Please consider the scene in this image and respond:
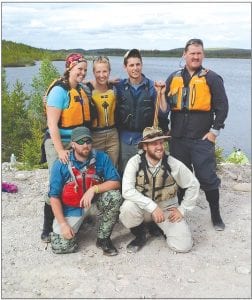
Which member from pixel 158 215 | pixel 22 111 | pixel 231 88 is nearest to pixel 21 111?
pixel 22 111

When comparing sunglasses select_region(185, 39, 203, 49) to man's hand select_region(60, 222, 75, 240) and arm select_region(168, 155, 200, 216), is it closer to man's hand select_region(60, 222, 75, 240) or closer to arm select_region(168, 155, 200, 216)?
arm select_region(168, 155, 200, 216)

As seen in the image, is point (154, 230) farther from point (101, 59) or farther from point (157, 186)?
point (101, 59)

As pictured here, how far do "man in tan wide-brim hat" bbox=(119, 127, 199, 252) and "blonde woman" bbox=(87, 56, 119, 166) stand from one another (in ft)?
1.56

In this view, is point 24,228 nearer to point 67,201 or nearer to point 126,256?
point 67,201

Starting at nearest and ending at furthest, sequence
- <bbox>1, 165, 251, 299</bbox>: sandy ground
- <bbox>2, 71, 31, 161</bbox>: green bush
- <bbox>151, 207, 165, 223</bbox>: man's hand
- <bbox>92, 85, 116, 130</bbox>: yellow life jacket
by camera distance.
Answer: <bbox>1, 165, 251, 299</bbox>: sandy ground < <bbox>151, 207, 165, 223</bbox>: man's hand < <bbox>92, 85, 116, 130</bbox>: yellow life jacket < <bbox>2, 71, 31, 161</bbox>: green bush

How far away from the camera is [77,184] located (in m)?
4.53

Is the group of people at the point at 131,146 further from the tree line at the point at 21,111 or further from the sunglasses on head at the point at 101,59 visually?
the tree line at the point at 21,111

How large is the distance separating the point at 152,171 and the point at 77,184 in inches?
31.0

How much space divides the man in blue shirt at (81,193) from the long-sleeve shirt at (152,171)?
179 mm

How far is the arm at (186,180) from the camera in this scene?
15.1 feet

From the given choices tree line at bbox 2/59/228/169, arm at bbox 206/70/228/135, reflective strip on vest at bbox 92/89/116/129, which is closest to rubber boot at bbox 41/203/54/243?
reflective strip on vest at bbox 92/89/116/129

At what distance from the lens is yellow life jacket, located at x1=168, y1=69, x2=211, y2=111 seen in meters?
4.69

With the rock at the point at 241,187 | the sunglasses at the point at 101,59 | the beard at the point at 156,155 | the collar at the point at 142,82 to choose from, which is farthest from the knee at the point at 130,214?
the rock at the point at 241,187

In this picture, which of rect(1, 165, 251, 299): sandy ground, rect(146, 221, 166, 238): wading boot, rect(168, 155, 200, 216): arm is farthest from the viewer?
rect(146, 221, 166, 238): wading boot
